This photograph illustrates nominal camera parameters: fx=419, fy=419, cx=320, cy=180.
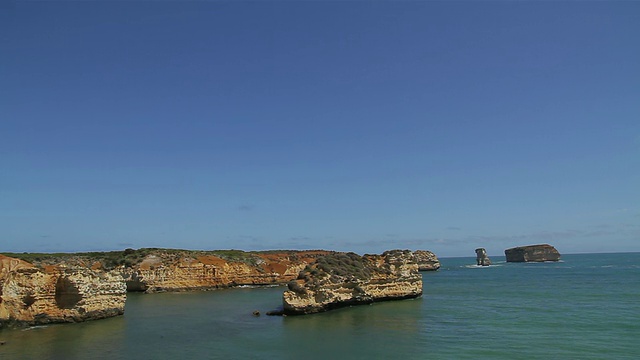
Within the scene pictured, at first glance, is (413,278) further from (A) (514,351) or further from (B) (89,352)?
(B) (89,352)

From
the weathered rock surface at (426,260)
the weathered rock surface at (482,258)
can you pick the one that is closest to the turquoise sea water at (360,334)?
the weathered rock surface at (426,260)

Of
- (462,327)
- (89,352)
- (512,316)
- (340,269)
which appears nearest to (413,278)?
(340,269)

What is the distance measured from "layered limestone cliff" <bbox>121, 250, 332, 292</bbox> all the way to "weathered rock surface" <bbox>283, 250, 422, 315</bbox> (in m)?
19.1

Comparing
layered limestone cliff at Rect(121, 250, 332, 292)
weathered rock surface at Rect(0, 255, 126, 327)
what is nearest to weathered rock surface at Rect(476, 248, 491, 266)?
layered limestone cliff at Rect(121, 250, 332, 292)

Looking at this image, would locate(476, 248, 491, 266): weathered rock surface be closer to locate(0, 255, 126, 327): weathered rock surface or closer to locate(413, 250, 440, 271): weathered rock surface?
locate(413, 250, 440, 271): weathered rock surface

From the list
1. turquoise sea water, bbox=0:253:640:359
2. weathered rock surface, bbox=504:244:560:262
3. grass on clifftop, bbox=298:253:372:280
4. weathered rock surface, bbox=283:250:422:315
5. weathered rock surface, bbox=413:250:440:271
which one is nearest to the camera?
turquoise sea water, bbox=0:253:640:359

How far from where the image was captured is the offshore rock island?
77.7 feet

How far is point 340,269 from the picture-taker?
106ft

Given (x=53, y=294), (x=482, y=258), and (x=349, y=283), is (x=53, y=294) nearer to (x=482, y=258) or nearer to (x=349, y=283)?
(x=349, y=283)

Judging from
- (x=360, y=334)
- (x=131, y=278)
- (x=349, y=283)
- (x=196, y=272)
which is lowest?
(x=360, y=334)

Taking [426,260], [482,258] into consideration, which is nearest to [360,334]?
[426,260]

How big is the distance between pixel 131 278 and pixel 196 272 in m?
7.02

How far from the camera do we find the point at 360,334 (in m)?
21.2

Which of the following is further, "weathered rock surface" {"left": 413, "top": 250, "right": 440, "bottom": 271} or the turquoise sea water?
"weathered rock surface" {"left": 413, "top": 250, "right": 440, "bottom": 271}
